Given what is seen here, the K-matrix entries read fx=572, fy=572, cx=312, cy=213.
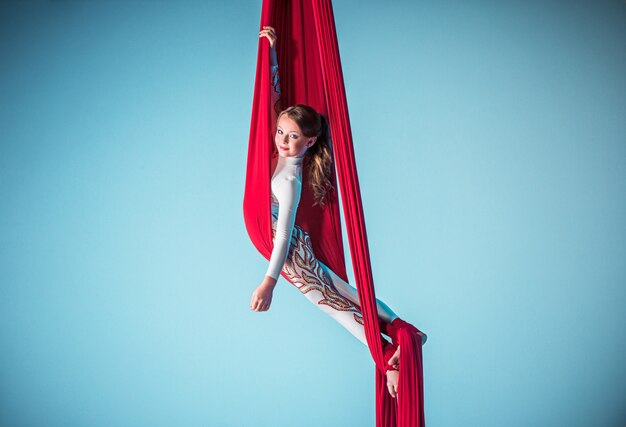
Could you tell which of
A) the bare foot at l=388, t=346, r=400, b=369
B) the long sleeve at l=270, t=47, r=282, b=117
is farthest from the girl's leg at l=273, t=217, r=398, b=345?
the long sleeve at l=270, t=47, r=282, b=117

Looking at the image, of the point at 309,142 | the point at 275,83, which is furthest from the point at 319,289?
the point at 275,83

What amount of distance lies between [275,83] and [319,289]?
70 cm

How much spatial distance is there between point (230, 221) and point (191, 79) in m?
0.77

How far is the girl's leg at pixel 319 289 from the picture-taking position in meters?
1.81

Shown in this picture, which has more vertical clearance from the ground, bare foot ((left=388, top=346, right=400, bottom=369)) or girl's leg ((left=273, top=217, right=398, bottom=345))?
girl's leg ((left=273, top=217, right=398, bottom=345))

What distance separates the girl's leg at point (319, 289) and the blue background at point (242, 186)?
113 centimetres

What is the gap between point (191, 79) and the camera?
118 inches

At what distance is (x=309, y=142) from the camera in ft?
6.16

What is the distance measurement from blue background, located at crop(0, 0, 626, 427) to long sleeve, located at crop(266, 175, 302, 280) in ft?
3.93

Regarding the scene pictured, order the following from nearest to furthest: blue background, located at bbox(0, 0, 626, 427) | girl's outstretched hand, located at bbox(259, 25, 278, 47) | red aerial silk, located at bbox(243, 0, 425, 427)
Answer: red aerial silk, located at bbox(243, 0, 425, 427) → girl's outstretched hand, located at bbox(259, 25, 278, 47) → blue background, located at bbox(0, 0, 626, 427)

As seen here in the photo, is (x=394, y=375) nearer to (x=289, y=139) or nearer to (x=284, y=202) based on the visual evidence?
(x=284, y=202)

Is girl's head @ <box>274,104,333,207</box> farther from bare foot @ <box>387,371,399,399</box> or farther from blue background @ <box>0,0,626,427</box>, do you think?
blue background @ <box>0,0,626,427</box>

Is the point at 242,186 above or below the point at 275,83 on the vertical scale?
below

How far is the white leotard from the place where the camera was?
1731mm
